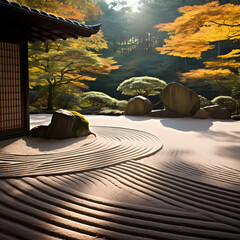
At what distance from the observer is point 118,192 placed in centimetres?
215

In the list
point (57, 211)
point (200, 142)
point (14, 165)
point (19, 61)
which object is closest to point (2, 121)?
point (19, 61)

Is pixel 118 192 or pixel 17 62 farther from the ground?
pixel 17 62

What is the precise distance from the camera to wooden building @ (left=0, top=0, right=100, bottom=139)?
4.34 metres

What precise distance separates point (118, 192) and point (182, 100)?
24.7ft

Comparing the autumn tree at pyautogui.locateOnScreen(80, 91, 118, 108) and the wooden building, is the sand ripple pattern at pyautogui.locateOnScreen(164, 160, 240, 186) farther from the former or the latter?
the autumn tree at pyautogui.locateOnScreen(80, 91, 118, 108)

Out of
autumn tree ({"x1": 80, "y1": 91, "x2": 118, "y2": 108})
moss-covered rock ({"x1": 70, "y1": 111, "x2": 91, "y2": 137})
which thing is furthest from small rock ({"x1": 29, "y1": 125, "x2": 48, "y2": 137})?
autumn tree ({"x1": 80, "y1": 91, "x2": 118, "y2": 108})

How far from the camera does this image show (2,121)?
15.0 feet

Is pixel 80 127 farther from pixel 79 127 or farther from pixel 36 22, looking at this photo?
pixel 36 22

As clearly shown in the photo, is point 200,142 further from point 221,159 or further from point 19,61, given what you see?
point 19,61

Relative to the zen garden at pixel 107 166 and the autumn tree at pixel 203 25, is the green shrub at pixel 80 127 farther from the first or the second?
the autumn tree at pixel 203 25

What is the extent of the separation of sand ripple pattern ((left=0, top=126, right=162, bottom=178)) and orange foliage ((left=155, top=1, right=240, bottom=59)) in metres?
5.45

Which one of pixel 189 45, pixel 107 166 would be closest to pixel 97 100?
pixel 189 45

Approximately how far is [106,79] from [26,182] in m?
20.2

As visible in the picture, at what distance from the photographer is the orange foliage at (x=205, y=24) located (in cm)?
717
